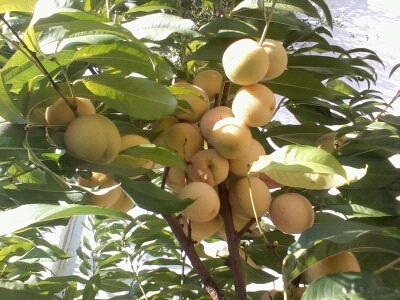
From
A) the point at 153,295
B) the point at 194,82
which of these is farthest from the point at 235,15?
the point at 153,295

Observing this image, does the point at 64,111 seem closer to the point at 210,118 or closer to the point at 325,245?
the point at 210,118

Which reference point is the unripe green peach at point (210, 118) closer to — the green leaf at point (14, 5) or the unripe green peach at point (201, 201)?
the unripe green peach at point (201, 201)

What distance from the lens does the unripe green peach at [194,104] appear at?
1.61 feet

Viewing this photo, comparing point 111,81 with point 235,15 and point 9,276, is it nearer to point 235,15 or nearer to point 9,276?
point 235,15

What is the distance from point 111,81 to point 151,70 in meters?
0.04

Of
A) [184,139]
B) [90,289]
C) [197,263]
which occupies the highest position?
[184,139]

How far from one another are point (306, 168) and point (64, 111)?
0.22 meters

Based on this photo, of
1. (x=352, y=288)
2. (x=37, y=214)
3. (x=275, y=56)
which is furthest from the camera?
(x=275, y=56)

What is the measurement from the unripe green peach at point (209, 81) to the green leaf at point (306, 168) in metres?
0.19

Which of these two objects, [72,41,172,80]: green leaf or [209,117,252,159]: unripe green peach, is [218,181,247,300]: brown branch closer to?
[209,117,252,159]: unripe green peach

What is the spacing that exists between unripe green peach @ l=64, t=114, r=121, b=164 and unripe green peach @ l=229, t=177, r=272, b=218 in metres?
0.13

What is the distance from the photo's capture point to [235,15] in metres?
0.57

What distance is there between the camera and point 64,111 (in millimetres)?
417

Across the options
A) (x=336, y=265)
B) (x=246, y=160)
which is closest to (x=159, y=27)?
(x=246, y=160)
